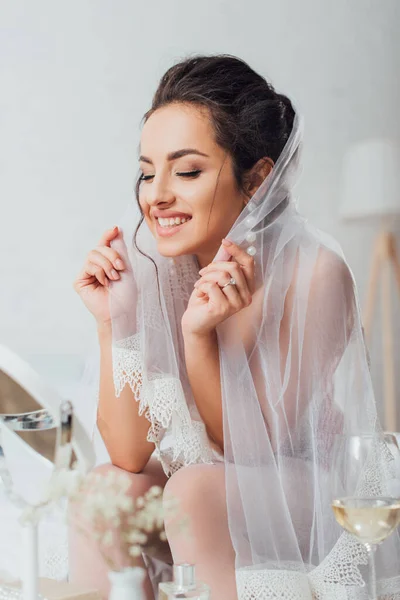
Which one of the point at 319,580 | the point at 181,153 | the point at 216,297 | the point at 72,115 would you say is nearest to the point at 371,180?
the point at 72,115

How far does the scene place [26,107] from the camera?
7.83ft

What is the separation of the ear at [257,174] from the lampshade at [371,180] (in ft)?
4.56

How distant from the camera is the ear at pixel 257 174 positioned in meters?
1.71

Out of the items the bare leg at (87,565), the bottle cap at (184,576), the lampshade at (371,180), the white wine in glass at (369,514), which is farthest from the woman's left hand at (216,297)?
the lampshade at (371,180)

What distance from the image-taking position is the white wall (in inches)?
93.1

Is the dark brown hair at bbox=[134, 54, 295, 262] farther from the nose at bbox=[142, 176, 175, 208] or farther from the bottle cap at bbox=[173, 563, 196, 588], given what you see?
the bottle cap at bbox=[173, 563, 196, 588]

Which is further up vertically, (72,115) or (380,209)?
(72,115)

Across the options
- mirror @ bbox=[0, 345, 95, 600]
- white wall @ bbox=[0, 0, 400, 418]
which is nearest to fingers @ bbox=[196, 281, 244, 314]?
mirror @ bbox=[0, 345, 95, 600]

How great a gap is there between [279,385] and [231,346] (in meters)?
0.11

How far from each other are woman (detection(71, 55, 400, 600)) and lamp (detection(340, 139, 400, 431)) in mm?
1370

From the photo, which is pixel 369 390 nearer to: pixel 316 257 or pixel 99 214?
pixel 316 257

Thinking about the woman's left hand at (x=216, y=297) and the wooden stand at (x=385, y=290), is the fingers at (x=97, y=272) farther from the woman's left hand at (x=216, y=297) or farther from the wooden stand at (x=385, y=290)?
the wooden stand at (x=385, y=290)

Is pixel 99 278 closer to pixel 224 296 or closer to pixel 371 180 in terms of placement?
pixel 224 296

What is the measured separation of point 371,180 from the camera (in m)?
3.10
